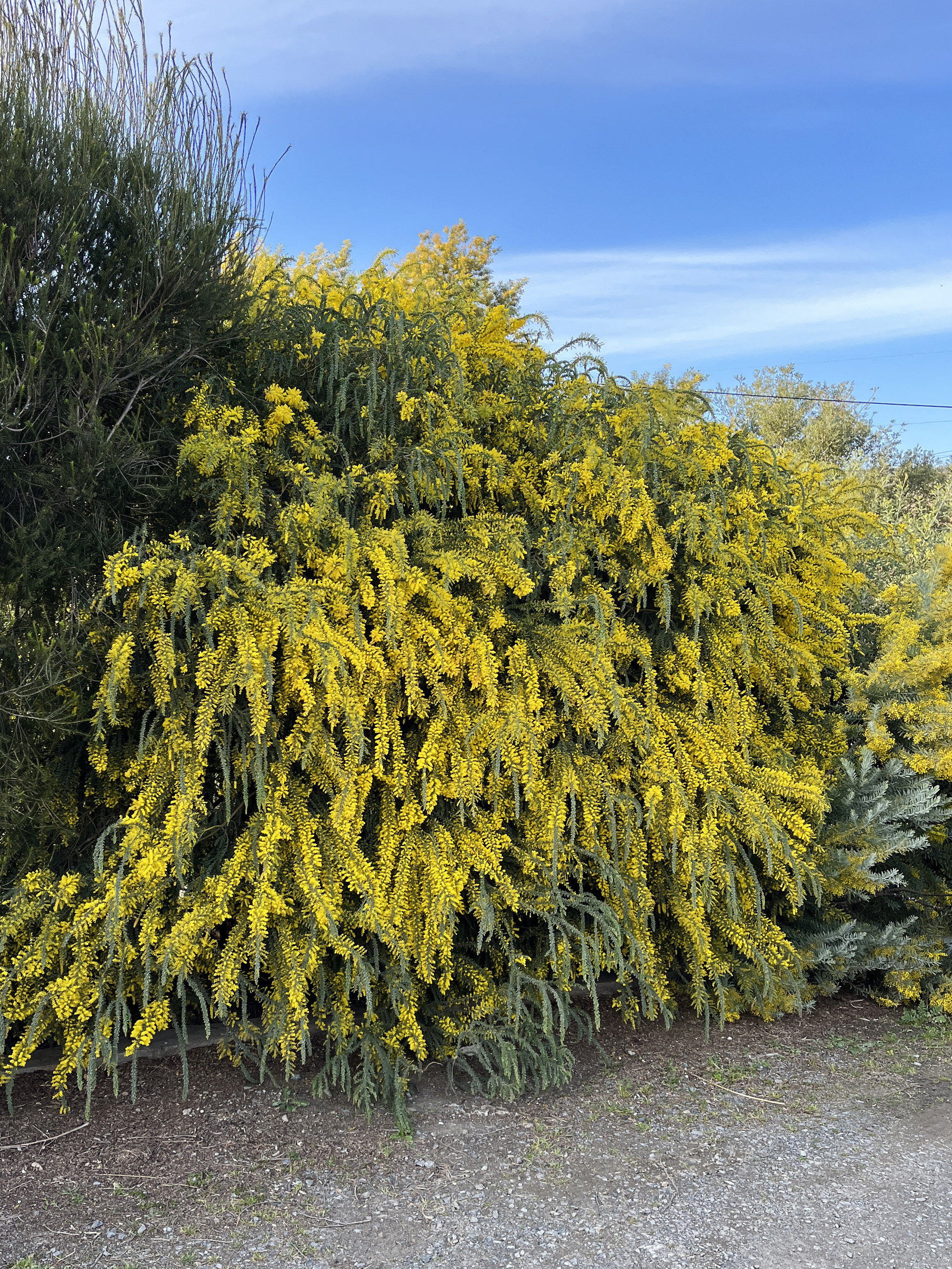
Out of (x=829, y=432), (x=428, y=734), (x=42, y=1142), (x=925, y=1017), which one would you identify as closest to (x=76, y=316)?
(x=428, y=734)

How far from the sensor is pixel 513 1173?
9.45 ft

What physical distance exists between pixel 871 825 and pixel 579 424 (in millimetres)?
2082

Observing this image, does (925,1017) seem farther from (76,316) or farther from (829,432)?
(829,432)

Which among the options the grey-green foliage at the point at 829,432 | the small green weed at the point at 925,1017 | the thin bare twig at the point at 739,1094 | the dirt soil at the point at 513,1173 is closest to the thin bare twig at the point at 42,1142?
the dirt soil at the point at 513,1173

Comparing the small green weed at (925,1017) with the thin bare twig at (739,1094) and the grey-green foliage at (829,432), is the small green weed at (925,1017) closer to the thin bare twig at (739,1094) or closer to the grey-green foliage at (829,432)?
the thin bare twig at (739,1094)

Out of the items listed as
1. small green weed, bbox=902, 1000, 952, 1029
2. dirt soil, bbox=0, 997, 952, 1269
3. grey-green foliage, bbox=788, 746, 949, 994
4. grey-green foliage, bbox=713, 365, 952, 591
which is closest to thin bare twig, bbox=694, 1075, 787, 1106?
dirt soil, bbox=0, 997, 952, 1269

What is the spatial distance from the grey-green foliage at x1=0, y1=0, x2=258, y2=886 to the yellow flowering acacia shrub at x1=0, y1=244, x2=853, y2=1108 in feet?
0.64

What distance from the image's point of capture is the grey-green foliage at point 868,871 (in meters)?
4.08

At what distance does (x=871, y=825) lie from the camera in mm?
4137

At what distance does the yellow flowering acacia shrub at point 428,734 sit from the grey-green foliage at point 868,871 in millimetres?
149

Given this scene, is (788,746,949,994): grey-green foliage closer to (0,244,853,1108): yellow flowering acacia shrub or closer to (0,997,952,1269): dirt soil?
(0,244,853,1108): yellow flowering acacia shrub

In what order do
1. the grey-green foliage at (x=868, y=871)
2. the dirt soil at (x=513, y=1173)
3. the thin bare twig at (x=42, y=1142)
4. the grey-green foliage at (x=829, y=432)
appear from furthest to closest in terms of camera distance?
the grey-green foliage at (x=829, y=432) < the grey-green foliage at (x=868, y=871) < the thin bare twig at (x=42, y=1142) < the dirt soil at (x=513, y=1173)

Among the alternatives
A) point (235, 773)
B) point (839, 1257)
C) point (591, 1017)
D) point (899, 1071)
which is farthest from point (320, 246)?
point (839, 1257)

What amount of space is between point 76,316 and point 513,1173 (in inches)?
113
